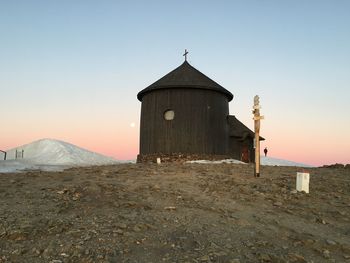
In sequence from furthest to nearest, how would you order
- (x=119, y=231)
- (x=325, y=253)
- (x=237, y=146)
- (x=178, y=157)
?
(x=237, y=146), (x=178, y=157), (x=119, y=231), (x=325, y=253)

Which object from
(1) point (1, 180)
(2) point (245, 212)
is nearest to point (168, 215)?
(2) point (245, 212)

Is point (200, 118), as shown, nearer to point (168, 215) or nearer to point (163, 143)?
point (163, 143)

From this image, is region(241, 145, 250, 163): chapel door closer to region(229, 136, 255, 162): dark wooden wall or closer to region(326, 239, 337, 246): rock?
region(229, 136, 255, 162): dark wooden wall

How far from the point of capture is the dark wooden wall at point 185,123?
81.3 feet

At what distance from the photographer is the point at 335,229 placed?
8945 mm

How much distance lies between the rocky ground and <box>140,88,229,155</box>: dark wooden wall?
1140 centimetres

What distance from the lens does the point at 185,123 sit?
81.5ft

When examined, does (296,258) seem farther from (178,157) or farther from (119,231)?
(178,157)

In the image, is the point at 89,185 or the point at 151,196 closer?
the point at 151,196

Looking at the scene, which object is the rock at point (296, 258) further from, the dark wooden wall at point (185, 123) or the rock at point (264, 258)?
the dark wooden wall at point (185, 123)

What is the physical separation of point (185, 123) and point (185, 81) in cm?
317

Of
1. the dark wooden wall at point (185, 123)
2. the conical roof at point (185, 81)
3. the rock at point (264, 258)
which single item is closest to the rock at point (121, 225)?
the rock at point (264, 258)

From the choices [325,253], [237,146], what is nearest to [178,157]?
[237,146]

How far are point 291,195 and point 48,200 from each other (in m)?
7.93
